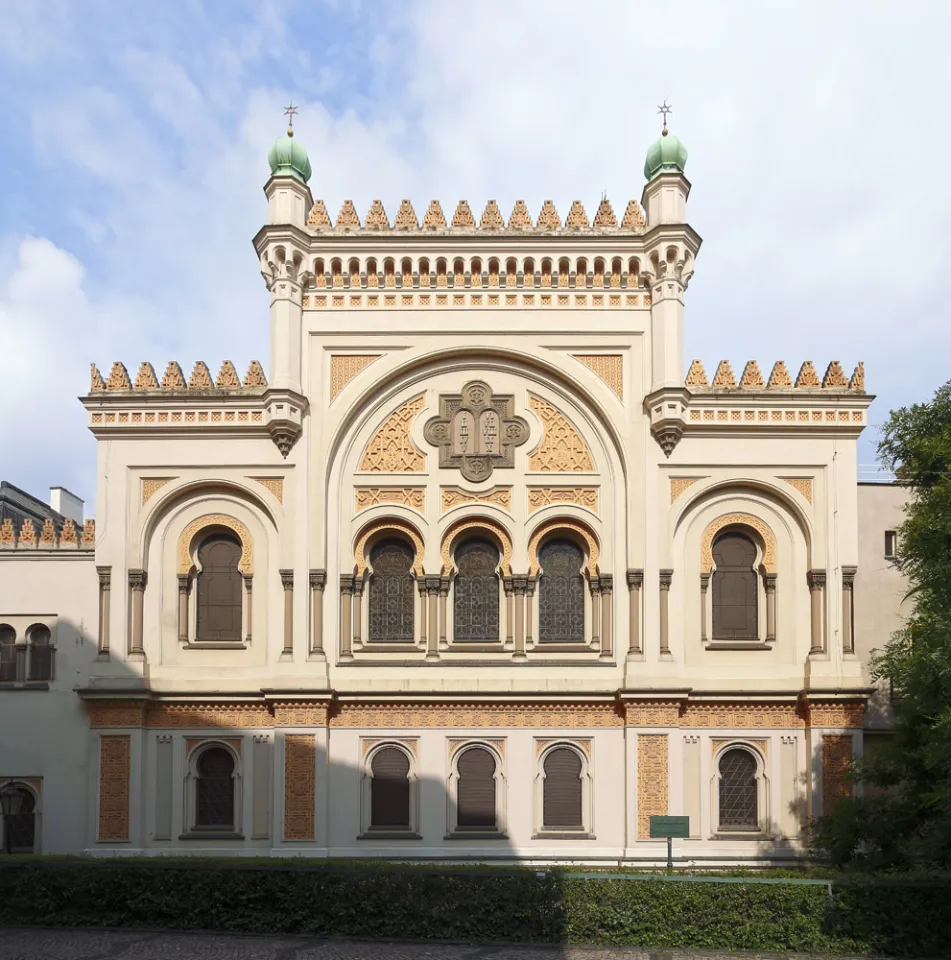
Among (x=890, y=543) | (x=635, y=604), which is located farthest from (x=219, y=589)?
(x=890, y=543)

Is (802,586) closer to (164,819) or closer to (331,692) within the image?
(331,692)

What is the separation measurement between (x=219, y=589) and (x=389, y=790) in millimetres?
5727

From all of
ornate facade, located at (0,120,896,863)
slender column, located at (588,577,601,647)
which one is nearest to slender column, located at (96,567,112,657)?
ornate facade, located at (0,120,896,863)

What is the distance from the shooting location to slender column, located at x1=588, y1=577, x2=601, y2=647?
23.7 m

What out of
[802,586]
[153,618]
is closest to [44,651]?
[153,618]

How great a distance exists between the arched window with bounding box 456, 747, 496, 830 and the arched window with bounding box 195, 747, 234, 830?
16.1 feet

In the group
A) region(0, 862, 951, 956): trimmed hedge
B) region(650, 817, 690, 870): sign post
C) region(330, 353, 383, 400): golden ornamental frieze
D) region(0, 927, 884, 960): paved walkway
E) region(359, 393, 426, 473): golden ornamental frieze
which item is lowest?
region(0, 927, 884, 960): paved walkway

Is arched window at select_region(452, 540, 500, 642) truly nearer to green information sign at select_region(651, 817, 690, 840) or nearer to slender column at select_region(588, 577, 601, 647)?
slender column at select_region(588, 577, 601, 647)

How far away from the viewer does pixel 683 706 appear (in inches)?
912

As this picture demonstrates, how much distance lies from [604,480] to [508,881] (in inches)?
368

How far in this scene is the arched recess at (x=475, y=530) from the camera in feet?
78.2

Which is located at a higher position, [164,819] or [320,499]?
[320,499]

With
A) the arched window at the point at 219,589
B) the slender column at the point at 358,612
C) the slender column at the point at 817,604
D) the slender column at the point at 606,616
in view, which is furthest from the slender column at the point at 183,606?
the slender column at the point at 817,604

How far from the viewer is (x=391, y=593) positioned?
24.1 metres
